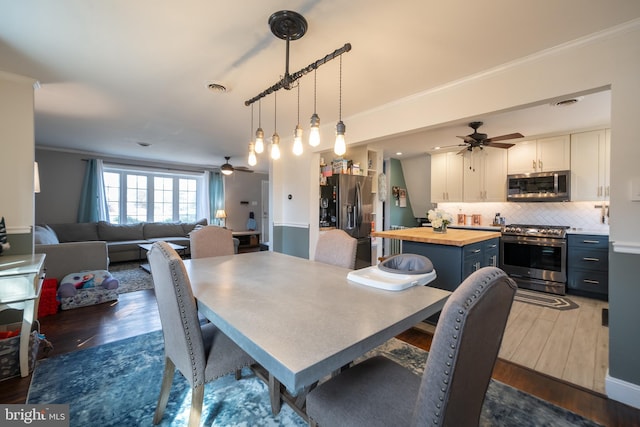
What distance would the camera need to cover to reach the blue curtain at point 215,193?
748cm

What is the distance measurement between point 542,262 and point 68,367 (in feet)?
17.7

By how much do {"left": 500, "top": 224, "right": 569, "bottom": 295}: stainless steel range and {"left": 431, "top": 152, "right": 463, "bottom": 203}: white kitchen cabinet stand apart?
114cm

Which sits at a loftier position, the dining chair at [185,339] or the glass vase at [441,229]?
the glass vase at [441,229]

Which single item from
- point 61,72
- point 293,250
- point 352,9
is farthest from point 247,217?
point 352,9

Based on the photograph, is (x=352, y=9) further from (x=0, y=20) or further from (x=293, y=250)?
(x=293, y=250)

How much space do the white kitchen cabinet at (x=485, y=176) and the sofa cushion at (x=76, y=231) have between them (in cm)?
740

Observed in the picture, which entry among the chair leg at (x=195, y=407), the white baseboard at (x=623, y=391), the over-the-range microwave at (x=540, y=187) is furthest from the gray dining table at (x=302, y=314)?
the over-the-range microwave at (x=540, y=187)

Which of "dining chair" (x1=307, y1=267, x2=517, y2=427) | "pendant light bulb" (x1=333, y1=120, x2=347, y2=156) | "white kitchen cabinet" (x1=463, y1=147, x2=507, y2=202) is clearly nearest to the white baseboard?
"dining chair" (x1=307, y1=267, x2=517, y2=427)

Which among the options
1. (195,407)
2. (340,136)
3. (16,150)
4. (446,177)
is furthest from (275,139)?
(446,177)

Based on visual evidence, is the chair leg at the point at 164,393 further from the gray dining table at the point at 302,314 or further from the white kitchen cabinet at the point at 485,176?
the white kitchen cabinet at the point at 485,176

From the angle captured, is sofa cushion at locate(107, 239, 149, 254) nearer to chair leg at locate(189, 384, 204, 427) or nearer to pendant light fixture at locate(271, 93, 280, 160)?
pendant light fixture at locate(271, 93, 280, 160)

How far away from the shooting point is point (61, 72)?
2305mm

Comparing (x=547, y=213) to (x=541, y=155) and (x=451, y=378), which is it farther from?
(x=451, y=378)

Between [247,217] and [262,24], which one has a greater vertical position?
[262,24]
